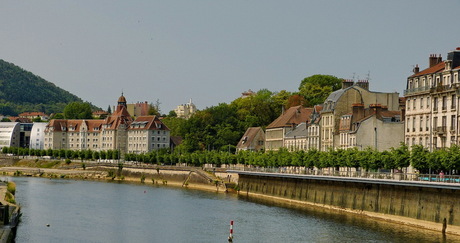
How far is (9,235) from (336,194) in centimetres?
4158

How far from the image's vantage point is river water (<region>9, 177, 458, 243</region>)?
6944cm

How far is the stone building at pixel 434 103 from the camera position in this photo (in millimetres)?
90500

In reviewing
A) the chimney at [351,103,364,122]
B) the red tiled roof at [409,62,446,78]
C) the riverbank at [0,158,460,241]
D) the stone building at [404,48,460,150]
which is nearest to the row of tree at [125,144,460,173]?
the stone building at [404,48,460,150]

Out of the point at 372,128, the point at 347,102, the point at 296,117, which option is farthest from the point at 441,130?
the point at 296,117

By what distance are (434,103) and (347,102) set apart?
3183 cm

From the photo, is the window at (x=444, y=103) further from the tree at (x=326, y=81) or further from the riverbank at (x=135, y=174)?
the tree at (x=326, y=81)

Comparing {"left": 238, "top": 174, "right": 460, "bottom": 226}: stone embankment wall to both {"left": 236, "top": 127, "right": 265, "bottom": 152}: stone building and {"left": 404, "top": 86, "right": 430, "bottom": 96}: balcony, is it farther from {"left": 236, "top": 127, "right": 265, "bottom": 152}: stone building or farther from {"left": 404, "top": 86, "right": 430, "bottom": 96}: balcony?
{"left": 236, "top": 127, "right": 265, "bottom": 152}: stone building

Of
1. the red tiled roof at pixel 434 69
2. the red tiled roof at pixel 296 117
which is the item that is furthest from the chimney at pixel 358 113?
the red tiled roof at pixel 296 117

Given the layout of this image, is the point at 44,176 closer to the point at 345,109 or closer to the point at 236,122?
the point at 236,122

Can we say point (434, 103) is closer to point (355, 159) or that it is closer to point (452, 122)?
point (452, 122)

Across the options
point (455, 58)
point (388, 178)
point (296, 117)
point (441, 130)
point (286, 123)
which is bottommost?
point (388, 178)

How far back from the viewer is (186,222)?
8219 centimetres

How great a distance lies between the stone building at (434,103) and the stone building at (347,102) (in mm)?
22459

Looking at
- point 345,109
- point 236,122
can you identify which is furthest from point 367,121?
point 236,122
